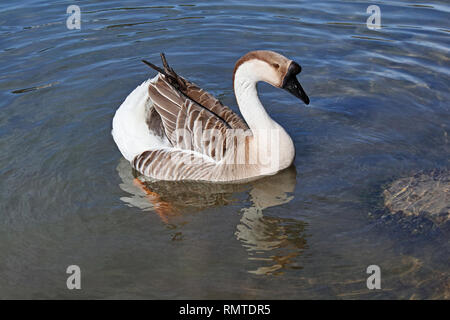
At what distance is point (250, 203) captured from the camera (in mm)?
6598

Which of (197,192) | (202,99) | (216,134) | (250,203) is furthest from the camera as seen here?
(202,99)

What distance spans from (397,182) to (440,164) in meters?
0.80

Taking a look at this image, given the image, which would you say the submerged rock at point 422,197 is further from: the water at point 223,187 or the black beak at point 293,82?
the black beak at point 293,82

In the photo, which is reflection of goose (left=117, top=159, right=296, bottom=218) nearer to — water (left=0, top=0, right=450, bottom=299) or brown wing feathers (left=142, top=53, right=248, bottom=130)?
water (left=0, top=0, right=450, bottom=299)

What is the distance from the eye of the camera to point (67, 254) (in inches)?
225

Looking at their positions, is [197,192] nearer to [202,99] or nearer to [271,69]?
[202,99]

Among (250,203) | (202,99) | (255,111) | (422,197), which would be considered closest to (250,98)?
(255,111)

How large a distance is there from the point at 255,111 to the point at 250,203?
3.95 ft

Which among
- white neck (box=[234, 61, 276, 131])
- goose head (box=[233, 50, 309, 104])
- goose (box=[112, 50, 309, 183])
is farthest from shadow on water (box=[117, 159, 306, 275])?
goose head (box=[233, 50, 309, 104])

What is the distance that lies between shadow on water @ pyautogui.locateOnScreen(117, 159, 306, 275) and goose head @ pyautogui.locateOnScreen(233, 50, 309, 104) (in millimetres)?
1291

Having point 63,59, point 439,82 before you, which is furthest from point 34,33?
point 439,82

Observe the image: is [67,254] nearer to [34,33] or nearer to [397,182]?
[397,182]

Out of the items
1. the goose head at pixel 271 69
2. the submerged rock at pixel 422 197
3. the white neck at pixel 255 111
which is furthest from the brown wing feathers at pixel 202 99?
the submerged rock at pixel 422 197
